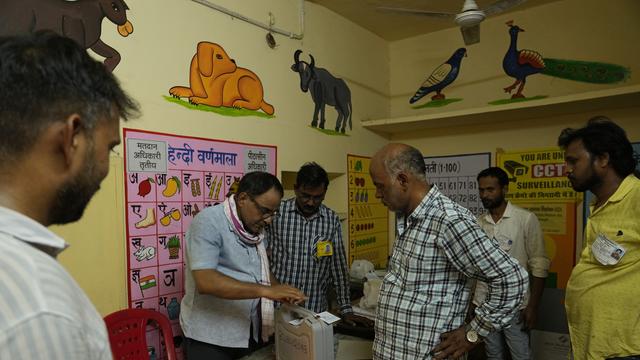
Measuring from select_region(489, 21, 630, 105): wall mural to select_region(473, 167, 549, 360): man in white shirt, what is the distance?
41.5 inches

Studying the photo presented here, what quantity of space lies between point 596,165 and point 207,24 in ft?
6.49

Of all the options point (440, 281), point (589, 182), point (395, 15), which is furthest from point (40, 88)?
point (395, 15)

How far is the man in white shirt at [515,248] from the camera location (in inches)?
91.0

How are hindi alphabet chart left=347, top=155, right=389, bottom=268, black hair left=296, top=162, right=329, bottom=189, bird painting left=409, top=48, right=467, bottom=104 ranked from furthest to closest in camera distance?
bird painting left=409, top=48, right=467, bottom=104
hindi alphabet chart left=347, top=155, right=389, bottom=268
black hair left=296, top=162, right=329, bottom=189

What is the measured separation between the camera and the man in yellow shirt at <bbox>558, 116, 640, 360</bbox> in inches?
54.7

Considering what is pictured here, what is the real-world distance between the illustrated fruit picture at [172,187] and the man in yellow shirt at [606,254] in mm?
1815

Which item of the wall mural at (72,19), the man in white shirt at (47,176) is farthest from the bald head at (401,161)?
the wall mural at (72,19)

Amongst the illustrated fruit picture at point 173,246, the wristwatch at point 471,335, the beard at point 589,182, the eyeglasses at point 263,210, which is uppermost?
the beard at point 589,182

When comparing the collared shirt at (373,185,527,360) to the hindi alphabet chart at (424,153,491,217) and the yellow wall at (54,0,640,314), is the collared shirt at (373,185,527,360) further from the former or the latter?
the hindi alphabet chart at (424,153,491,217)

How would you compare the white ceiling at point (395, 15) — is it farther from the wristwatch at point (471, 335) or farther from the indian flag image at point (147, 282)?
the indian flag image at point (147, 282)

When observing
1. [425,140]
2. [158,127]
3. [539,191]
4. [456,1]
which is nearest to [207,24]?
[158,127]

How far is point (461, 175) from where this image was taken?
3400 millimetres

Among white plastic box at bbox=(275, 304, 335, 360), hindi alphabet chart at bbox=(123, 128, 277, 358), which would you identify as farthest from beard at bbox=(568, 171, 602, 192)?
hindi alphabet chart at bbox=(123, 128, 277, 358)

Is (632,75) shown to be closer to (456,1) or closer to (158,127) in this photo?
(456,1)
